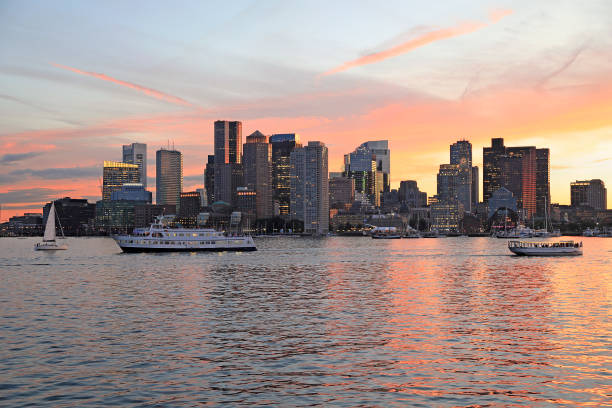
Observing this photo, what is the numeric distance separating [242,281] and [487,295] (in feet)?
118

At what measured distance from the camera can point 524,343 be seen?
41.0 m

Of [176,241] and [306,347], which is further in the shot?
[176,241]

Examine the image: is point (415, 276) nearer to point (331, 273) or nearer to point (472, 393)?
point (331, 273)

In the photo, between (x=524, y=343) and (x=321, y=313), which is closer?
(x=524, y=343)

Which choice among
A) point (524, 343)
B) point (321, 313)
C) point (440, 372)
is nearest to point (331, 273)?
point (321, 313)

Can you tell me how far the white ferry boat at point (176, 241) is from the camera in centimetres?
18141

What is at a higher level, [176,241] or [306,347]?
[176,241]

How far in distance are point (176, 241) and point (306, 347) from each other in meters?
150

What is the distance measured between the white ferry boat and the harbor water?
10484cm

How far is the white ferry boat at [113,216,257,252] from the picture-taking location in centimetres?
18141

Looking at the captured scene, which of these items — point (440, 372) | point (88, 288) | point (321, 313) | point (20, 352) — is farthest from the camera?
point (88, 288)

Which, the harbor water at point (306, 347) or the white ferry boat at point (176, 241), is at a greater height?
the white ferry boat at point (176, 241)

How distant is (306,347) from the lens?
39.4 m

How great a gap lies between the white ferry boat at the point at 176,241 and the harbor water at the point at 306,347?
344 feet
